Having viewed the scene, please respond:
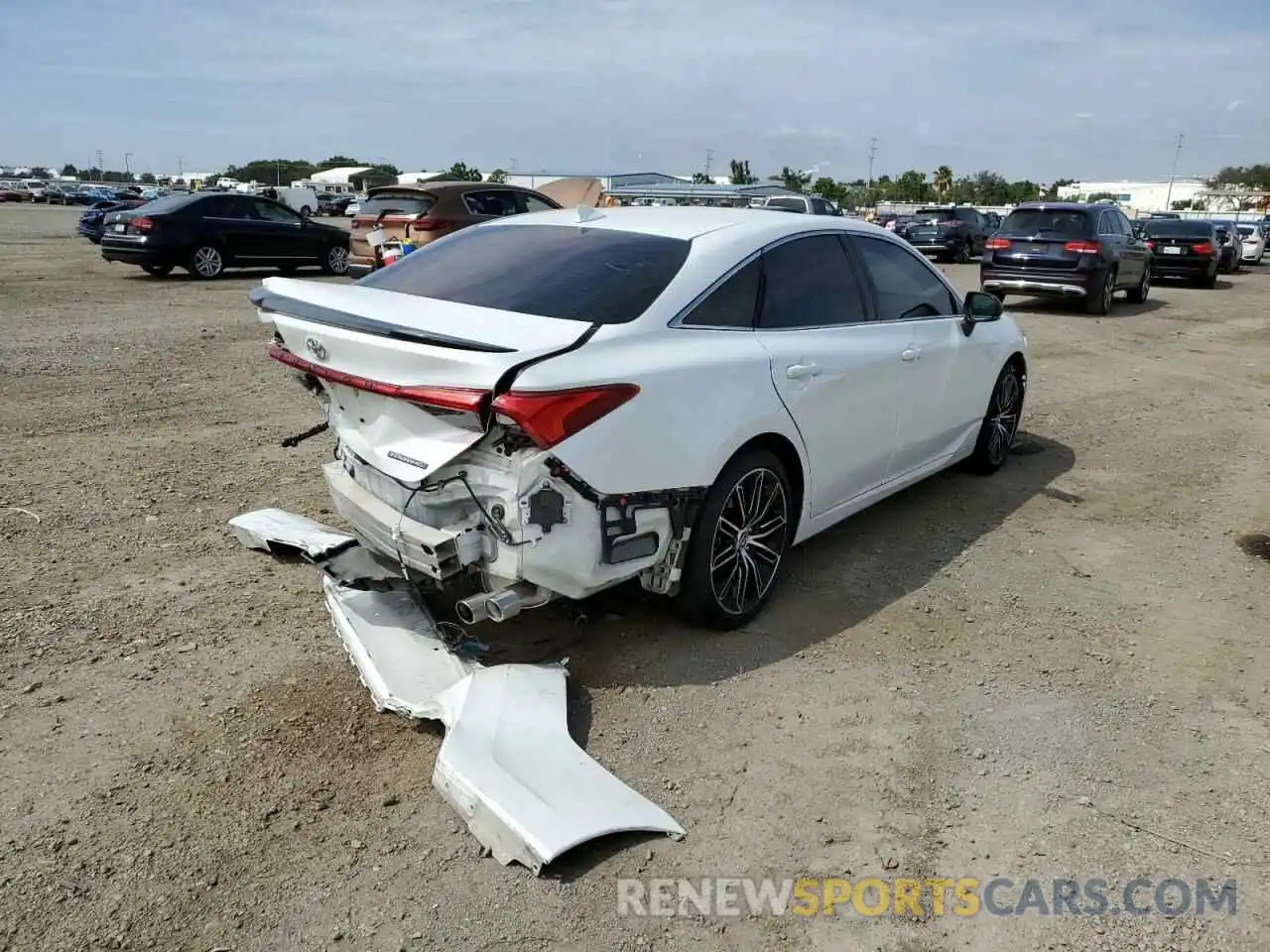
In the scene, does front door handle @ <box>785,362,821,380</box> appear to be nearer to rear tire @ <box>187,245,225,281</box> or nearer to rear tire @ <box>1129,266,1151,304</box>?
rear tire @ <box>1129,266,1151,304</box>

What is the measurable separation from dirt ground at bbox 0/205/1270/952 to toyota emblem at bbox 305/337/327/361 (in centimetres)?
119

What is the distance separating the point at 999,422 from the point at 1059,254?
9.67 meters

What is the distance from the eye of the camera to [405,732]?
334cm

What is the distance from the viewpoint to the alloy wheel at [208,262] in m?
16.6

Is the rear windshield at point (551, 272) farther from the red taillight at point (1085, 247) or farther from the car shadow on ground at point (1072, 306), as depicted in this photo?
the car shadow on ground at point (1072, 306)

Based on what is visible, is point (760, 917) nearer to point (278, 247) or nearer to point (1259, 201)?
point (278, 247)

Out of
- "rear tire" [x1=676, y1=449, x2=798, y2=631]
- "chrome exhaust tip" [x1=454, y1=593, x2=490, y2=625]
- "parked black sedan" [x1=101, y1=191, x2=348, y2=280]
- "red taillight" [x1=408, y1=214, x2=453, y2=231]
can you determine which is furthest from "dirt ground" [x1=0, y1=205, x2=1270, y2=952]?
"parked black sedan" [x1=101, y1=191, x2=348, y2=280]

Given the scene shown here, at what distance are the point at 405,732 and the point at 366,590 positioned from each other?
830 mm

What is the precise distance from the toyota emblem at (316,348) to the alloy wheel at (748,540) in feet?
5.35

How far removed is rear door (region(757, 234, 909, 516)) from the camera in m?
4.14

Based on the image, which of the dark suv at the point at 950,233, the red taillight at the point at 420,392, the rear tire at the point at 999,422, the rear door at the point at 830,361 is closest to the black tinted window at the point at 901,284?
the rear door at the point at 830,361

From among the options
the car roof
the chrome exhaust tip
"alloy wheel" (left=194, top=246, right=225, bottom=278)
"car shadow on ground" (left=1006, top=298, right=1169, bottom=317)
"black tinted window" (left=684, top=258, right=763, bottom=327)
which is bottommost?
"car shadow on ground" (left=1006, top=298, right=1169, bottom=317)

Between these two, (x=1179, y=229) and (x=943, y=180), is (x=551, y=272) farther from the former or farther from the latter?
(x=943, y=180)

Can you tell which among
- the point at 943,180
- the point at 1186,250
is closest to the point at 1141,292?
the point at 1186,250
